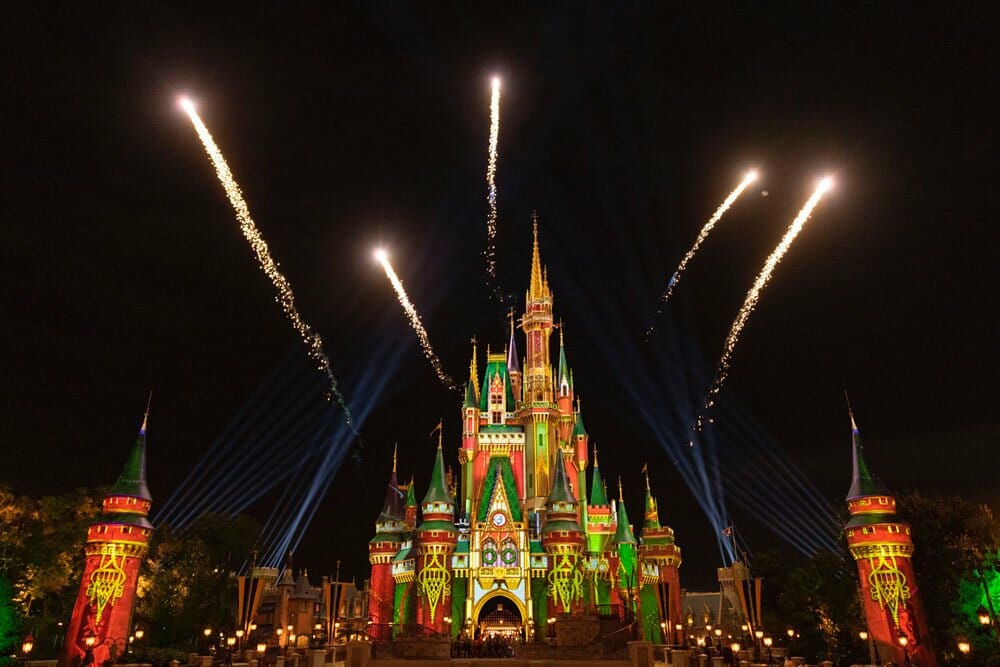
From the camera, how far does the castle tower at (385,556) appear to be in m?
53.3

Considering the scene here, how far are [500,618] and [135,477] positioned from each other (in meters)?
27.2

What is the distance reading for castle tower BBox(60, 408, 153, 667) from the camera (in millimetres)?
32344

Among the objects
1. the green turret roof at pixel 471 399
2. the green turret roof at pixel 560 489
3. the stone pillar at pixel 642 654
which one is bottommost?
the stone pillar at pixel 642 654

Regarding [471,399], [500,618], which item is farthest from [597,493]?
[500,618]

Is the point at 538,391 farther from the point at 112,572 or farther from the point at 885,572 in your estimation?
the point at 112,572

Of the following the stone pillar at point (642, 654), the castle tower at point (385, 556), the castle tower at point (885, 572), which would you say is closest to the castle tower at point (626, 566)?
the castle tower at point (385, 556)

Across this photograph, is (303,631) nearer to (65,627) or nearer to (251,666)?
(65,627)

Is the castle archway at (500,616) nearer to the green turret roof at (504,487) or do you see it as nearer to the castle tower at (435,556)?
the castle tower at (435,556)

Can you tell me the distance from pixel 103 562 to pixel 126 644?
164 inches

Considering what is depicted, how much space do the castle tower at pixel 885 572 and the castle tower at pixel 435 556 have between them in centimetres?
2659

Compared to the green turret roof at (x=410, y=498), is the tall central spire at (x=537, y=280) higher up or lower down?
higher up

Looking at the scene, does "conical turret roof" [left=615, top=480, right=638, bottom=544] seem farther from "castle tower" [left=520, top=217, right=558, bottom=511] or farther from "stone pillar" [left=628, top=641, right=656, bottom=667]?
"stone pillar" [left=628, top=641, right=656, bottom=667]

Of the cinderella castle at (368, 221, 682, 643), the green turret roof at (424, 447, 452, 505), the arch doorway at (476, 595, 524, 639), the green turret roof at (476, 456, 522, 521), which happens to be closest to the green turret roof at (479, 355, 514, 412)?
the cinderella castle at (368, 221, 682, 643)

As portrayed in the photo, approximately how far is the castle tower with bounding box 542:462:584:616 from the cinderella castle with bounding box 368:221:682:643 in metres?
0.07
